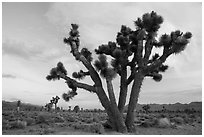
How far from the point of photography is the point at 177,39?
1018 centimetres

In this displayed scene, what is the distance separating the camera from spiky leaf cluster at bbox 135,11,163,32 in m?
11.0

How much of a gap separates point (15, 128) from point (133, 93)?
270 inches

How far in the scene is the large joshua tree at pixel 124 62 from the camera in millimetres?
10961

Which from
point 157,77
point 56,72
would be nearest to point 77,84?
point 56,72

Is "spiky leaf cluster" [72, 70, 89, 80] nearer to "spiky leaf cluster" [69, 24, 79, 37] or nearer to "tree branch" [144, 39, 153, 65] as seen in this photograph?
"spiky leaf cluster" [69, 24, 79, 37]

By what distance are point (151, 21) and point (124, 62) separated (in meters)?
2.39

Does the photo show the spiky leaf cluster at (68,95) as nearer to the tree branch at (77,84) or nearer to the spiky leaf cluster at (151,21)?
the tree branch at (77,84)

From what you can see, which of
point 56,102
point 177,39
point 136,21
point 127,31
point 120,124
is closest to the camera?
point 177,39

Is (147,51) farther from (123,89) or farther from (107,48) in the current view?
(123,89)

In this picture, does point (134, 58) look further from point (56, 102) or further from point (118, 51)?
point (56, 102)

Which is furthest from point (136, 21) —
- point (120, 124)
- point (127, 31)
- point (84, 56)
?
point (120, 124)

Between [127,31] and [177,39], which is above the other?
[127,31]

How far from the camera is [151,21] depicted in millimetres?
11094

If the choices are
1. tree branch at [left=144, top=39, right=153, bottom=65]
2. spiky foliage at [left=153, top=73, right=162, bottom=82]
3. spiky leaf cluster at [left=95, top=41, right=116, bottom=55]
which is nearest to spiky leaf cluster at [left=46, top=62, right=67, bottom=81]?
spiky leaf cluster at [left=95, top=41, right=116, bottom=55]
